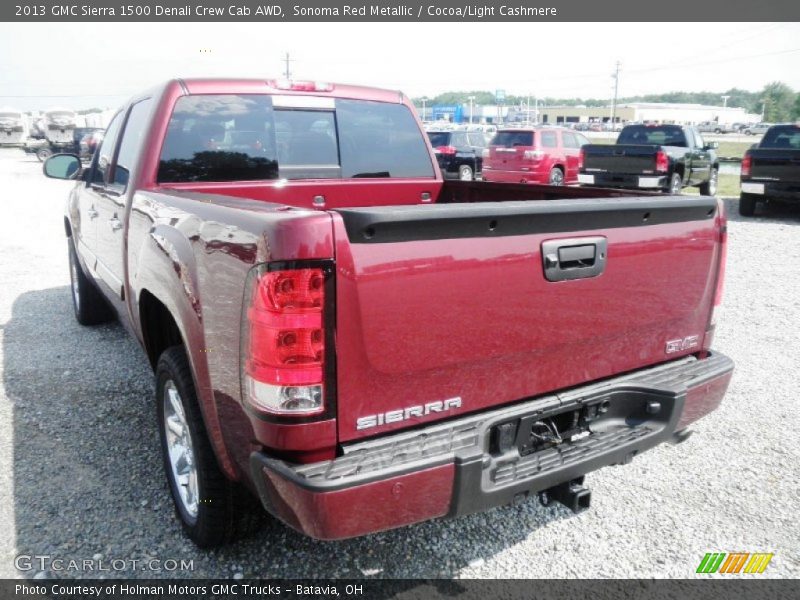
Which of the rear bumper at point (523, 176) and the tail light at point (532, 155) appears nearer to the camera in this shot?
the tail light at point (532, 155)

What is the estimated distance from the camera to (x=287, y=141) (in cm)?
382

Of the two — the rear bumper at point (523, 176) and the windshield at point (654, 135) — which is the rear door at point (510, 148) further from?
the windshield at point (654, 135)

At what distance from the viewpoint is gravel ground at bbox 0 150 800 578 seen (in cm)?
278

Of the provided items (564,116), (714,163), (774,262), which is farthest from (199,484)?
(564,116)

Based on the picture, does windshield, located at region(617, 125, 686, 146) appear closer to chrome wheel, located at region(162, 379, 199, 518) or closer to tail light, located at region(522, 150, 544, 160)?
tail light, located at region(522, 150, 544, 160)

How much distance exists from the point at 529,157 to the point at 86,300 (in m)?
13.1

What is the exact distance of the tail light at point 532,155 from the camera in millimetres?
16766

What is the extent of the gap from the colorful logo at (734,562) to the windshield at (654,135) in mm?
15232

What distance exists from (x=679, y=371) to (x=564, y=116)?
14140 cm

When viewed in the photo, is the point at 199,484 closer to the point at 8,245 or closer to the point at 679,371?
the point at 679,371

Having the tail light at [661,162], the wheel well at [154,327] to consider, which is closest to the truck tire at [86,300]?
the wheel well at [154,327]

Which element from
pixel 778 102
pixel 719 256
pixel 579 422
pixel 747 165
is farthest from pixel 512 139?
pixel 778 102

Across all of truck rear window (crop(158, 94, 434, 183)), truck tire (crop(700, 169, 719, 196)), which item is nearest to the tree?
truck tire (crop(700, 169, 719, 196))

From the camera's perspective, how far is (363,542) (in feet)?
9.48
